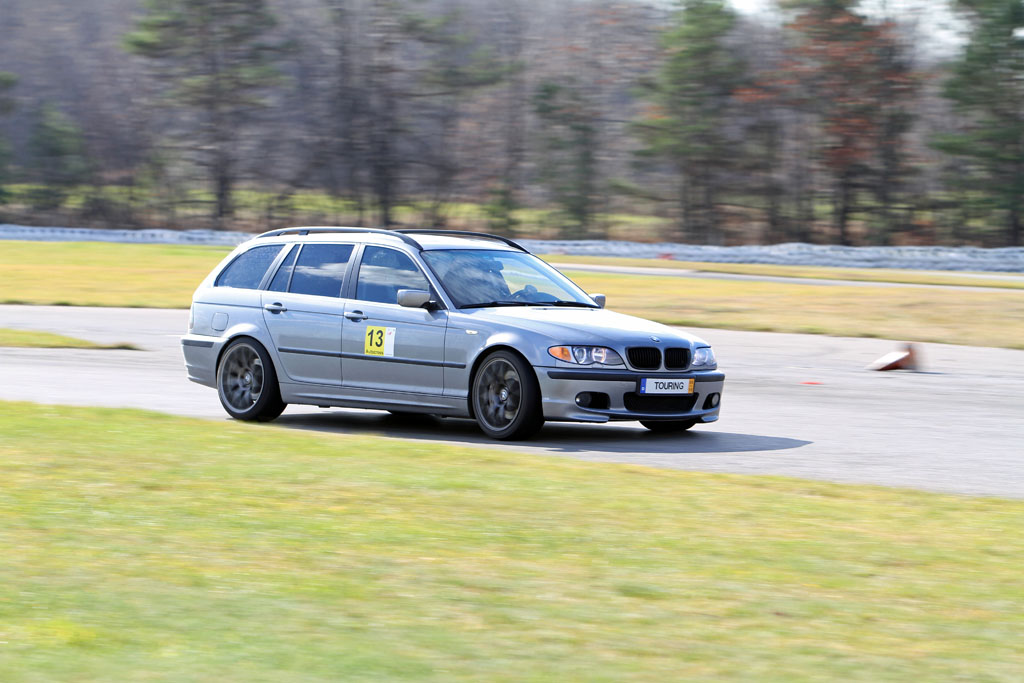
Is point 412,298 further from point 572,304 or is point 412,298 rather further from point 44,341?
point 44,341

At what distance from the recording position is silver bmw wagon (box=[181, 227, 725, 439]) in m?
10.1

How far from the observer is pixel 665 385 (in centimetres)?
1034

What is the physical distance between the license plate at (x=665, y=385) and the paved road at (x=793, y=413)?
406mm

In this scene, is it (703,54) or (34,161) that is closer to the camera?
(703,54)

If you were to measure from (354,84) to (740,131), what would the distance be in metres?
18.6

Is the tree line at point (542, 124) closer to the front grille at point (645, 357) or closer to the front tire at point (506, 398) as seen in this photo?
the front grille at point (645, 357)

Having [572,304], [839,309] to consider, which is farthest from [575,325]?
[839,309]

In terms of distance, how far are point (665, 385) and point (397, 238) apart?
2554 millimetres

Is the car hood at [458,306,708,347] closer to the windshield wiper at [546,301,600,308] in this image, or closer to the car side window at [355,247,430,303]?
the windshield wiper at [546,301,600,308]

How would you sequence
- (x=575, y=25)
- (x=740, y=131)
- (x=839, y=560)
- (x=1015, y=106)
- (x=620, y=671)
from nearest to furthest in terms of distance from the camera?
(x=620, y=671), (x=839, y=560), (x=1015, y=106), (x=740, y=131), (x=575, y=25)

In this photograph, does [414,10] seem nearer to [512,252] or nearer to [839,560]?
[512,252]

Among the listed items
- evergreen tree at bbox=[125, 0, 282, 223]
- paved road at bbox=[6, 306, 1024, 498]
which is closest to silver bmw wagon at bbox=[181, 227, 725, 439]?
paved road at bbox=[6, 306, 1024, 498]

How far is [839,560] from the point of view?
5887 millimetres

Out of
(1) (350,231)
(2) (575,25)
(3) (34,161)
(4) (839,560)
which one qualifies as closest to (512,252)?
(1) (350,231)
